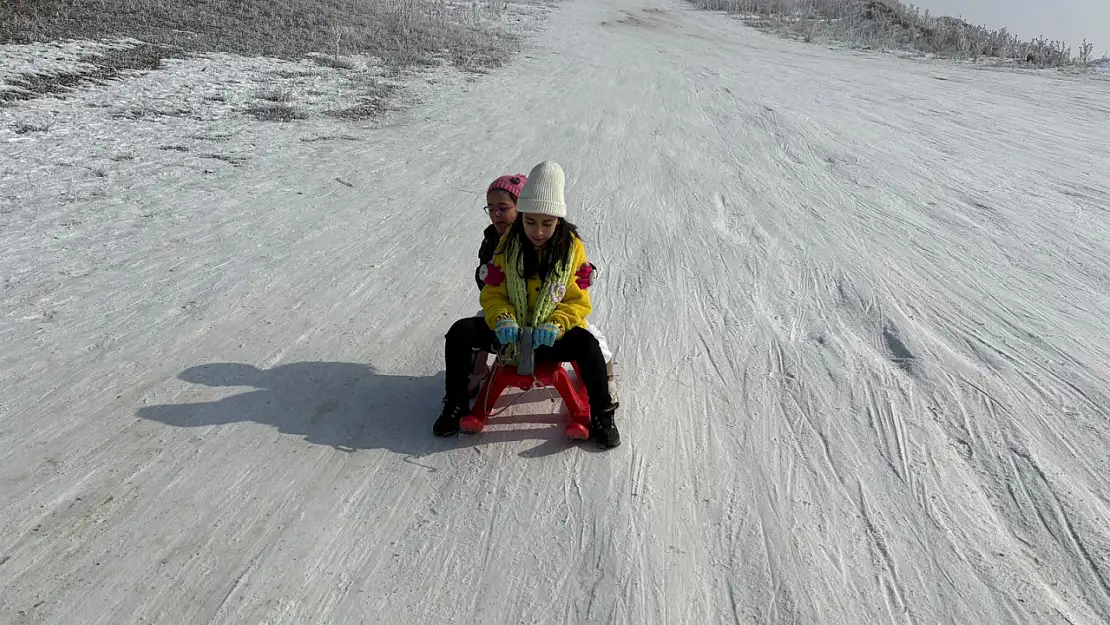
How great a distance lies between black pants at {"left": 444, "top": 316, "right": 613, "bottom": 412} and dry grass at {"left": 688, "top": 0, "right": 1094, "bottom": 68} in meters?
12.7

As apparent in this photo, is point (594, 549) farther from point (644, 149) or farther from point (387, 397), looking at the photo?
point (644, 149)

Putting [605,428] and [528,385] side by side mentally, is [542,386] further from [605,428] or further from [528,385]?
[605,428]

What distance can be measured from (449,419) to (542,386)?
42 cm

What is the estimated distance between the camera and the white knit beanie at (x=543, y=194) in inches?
130

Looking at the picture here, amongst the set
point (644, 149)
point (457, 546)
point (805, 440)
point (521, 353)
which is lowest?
point (457, 546)

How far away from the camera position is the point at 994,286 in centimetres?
493

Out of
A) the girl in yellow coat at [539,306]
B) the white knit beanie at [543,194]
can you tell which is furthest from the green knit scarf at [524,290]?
the white knit beanie at [543,194]

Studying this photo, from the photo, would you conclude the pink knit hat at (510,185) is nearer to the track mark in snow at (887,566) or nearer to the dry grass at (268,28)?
the track mark in snow at (887,566)

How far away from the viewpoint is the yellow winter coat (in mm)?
3445

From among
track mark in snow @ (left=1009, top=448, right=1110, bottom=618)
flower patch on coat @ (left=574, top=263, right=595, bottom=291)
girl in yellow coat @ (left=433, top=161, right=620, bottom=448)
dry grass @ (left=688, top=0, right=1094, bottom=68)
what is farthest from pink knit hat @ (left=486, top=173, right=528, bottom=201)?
dry grass @ (left=688, top=0, right=1094, bottom=68)

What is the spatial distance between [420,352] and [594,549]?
5.78ft

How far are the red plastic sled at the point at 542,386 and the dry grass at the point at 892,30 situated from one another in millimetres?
12743

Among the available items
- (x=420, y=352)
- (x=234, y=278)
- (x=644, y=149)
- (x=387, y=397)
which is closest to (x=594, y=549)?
(x=387, y=397)

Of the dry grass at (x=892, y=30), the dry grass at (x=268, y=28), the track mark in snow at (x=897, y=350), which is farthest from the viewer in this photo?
the dry grass at (x=892, y=30)
